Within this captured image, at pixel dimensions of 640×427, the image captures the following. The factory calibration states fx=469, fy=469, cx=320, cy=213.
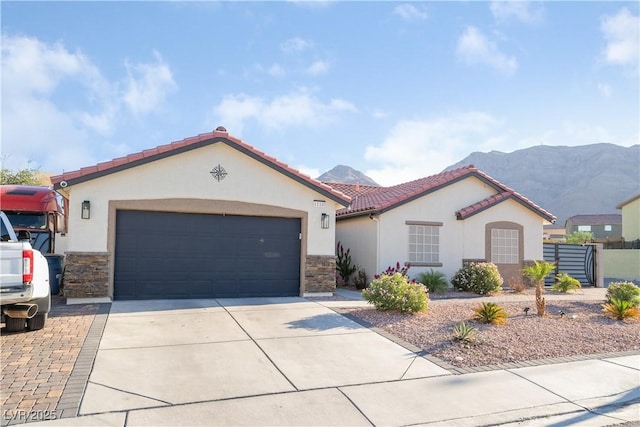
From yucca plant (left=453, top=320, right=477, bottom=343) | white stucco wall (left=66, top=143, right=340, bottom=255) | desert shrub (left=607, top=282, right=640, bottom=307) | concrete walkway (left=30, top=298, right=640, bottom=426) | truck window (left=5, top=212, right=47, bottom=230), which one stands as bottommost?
concrete walkway (left=30, top=298, right=640, bottom=426)

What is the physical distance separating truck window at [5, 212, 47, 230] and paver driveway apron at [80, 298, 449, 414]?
5.81 metres

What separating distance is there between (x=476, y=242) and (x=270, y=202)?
823 centimetres

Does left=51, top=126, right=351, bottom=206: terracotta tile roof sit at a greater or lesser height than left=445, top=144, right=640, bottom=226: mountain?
lesser

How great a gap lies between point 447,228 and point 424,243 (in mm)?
1087

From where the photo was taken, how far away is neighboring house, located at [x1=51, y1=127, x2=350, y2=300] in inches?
452

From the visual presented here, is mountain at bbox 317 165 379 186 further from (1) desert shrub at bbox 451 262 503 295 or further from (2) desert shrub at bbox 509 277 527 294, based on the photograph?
(1) desert shrub at bbox 451 262 503 295

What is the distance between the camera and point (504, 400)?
18.6ft

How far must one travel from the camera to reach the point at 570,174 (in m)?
138

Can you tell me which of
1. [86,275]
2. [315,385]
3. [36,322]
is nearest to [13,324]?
[36,322]

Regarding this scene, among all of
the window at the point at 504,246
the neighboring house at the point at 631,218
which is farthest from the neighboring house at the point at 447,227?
the neighboring house at the point at 631,218

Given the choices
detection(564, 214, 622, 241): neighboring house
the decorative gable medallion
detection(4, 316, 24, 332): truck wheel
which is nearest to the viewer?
detection(4, 316, 24, 332): truck wheel

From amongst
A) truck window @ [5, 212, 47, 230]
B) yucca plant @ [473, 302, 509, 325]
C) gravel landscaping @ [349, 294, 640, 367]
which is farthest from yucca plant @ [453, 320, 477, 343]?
truck window @ [5, 212, 47, 230]

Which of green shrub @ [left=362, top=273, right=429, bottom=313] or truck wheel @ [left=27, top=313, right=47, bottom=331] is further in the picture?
green shrub @ [left=362, top=273, right=429, bottom=313]

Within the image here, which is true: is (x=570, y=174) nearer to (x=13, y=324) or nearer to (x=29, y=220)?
(x=29, y=220)
